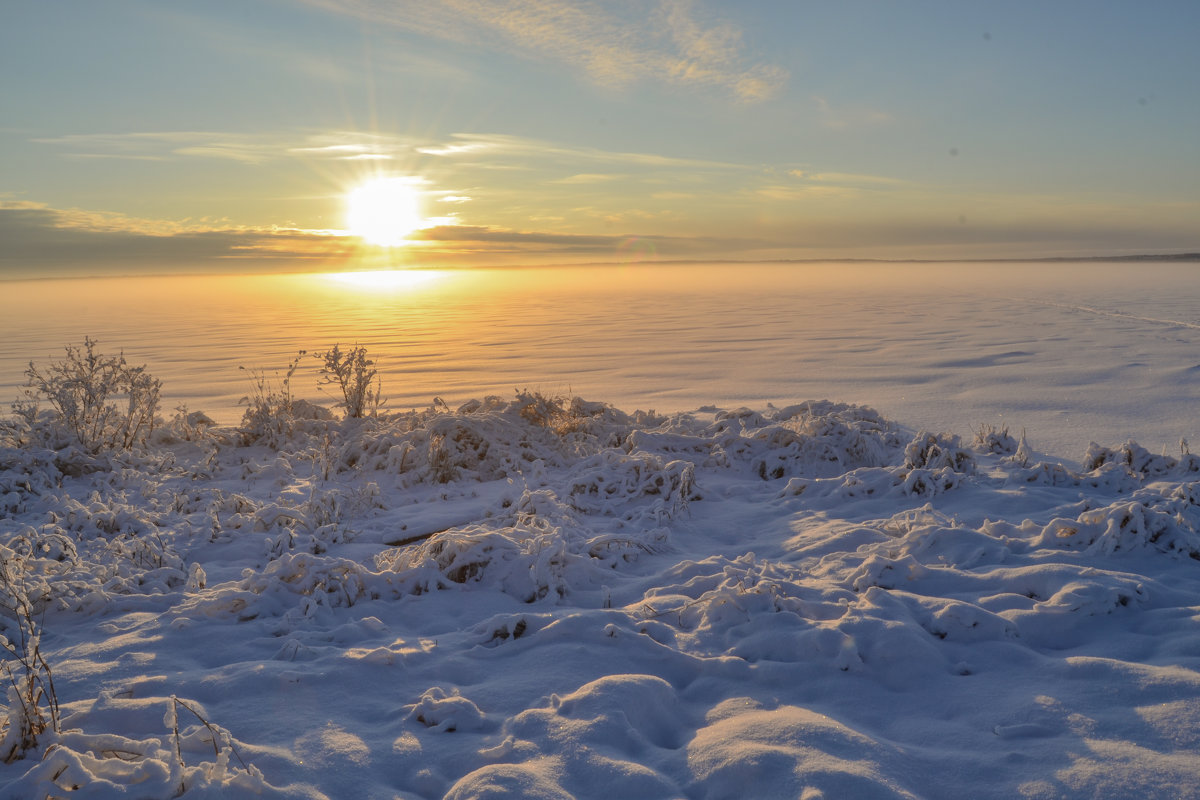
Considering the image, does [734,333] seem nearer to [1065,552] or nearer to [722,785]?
[1065,552]

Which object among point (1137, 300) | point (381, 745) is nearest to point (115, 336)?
point (381, 745)

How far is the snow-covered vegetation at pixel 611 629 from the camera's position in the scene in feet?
7.47

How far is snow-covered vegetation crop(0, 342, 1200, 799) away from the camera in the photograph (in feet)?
7.47

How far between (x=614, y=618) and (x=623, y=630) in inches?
7.3

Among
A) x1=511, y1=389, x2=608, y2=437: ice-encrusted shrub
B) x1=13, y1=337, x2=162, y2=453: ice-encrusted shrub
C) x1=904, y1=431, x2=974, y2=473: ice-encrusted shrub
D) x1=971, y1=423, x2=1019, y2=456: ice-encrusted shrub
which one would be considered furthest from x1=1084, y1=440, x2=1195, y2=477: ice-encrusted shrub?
x1=13, y1=337, x2=162, y2=453: ice-encrusted shrub


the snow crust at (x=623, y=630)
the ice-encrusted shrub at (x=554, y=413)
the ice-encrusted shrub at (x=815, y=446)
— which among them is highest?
the ice-encrusted shrub at (x=554, y=413)

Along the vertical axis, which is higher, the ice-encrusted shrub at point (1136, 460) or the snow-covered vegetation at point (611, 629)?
the ice-encrusted shrub at point (1136, 460)

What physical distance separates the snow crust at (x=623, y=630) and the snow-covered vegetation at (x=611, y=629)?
0.02 meters

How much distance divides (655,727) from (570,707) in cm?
33

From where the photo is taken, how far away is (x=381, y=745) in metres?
2.46

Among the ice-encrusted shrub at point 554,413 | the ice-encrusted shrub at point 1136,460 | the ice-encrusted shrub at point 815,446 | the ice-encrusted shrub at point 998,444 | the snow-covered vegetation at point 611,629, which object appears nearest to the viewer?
the snow-covered vegetation at point 611,629

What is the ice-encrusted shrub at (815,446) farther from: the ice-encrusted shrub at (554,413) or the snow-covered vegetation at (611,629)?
the ice-encrusted shrub at (554,413)

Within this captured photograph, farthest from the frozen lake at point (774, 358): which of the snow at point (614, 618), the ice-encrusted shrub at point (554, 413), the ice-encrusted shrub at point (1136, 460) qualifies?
the snow at point (614, 618)

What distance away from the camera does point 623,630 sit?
10.6 feet
